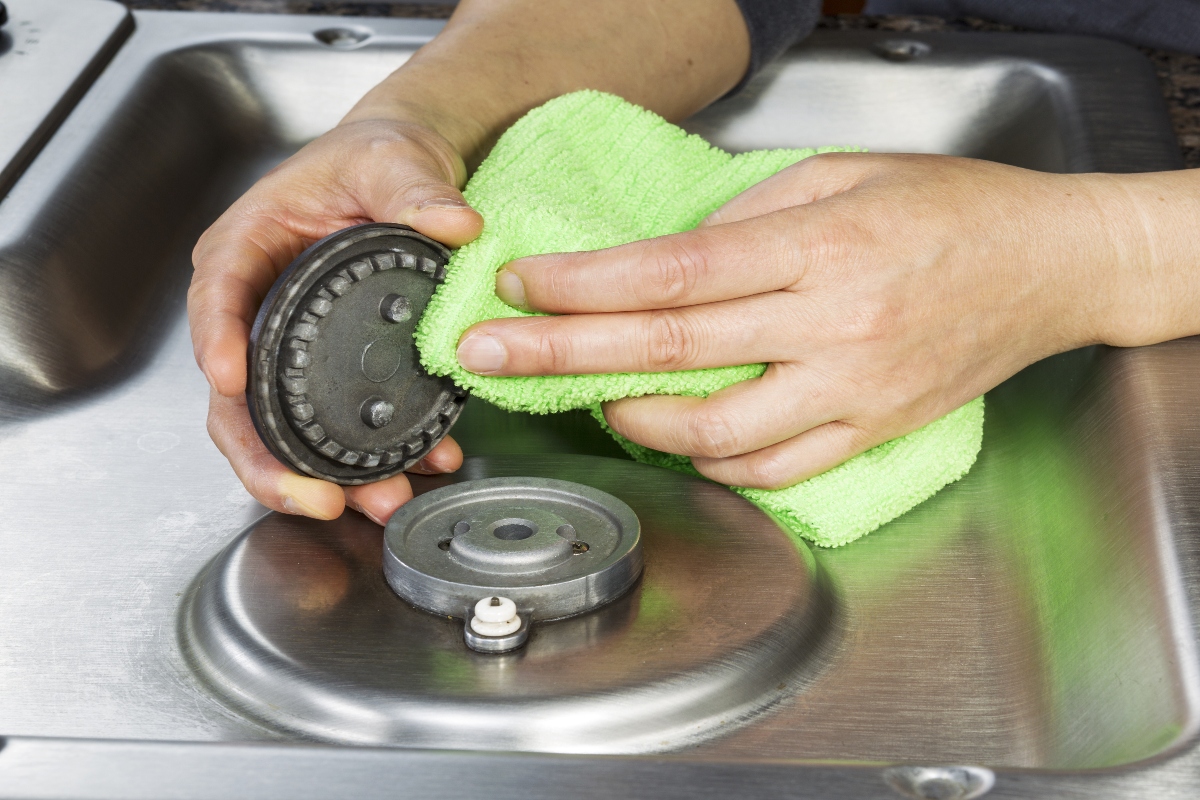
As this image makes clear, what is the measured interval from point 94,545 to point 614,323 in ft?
1.12

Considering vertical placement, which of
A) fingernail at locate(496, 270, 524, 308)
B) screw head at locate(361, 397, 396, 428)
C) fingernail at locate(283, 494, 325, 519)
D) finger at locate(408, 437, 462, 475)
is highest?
fingernail at locate(496, 270, 524, 308)

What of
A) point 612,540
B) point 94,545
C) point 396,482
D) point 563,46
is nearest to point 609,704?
point 612,540

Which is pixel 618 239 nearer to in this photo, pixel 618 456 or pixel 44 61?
pixel 618 456

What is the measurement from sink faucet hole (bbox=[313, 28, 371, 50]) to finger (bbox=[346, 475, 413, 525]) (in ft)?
2.01

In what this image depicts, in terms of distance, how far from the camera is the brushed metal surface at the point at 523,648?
0.54 meters

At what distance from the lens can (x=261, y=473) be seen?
2.27ft

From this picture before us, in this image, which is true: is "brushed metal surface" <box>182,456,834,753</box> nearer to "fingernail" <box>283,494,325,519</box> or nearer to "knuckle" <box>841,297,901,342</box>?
"fingernail" <box>283,494,325,519</box>

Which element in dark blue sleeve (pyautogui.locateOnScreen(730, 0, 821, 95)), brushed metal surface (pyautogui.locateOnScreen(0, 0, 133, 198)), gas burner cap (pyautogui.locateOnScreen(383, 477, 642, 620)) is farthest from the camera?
dark blue sleeve (pyautogui.locateOnScreen(730, 0, 821, 95))

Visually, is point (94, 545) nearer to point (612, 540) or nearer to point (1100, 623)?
point (612, 540)

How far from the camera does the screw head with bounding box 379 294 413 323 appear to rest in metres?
0.65

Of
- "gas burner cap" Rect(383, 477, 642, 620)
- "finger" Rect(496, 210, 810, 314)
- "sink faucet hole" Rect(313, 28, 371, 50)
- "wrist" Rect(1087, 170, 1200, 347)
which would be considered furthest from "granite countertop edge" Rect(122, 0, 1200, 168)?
"gas burner cap" Rect(383, 477, 642, 620)

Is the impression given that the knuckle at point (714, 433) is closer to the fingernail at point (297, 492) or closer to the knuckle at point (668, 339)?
the knuckle at point (668, 339)

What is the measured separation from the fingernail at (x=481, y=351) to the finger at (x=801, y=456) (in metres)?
0.17

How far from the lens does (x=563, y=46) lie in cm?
102
